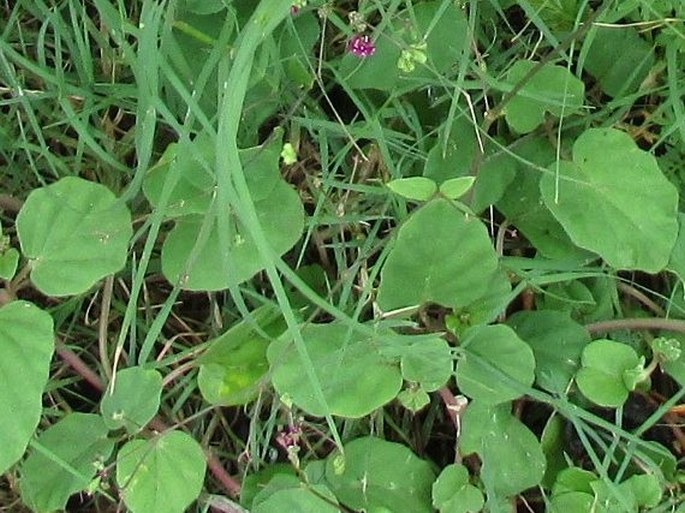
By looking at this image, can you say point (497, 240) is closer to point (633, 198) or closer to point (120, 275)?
point (633, 198)

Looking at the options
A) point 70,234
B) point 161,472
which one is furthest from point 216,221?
point 161,472

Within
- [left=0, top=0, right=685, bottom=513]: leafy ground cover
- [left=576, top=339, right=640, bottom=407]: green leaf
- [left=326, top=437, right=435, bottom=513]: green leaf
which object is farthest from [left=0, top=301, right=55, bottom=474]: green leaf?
[left=576, top=339, right=640, bottom=407]: green leaf

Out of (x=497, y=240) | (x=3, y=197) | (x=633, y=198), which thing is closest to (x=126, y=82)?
(x=3, y=197)

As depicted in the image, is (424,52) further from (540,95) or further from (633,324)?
(633,324)

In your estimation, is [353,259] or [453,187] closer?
[453,187]

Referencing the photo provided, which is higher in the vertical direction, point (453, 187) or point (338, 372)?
point (453, 187)

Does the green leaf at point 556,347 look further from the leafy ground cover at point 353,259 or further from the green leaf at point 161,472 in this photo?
the green leaf at point 161,472

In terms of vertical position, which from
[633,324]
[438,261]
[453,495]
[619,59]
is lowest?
[453,495]

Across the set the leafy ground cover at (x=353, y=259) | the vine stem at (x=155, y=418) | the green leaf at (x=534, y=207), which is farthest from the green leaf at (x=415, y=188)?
the vine stem at (x=155, y=418)
